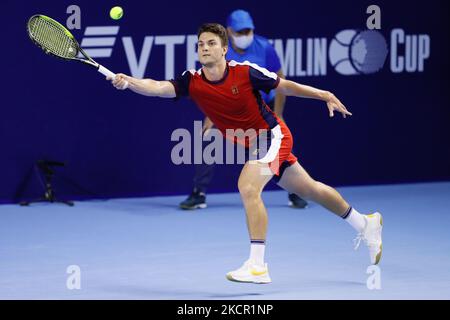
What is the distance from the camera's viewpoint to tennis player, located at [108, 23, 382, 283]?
791 cm

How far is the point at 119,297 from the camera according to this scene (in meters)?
7.66

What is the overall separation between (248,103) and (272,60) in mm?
2827

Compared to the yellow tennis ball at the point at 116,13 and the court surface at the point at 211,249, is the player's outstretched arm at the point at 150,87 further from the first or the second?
the yellow tennis ball at the point at 116,13

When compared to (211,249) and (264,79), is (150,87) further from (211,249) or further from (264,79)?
(211,249)

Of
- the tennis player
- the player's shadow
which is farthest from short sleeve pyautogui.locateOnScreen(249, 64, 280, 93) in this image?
the player's shadow

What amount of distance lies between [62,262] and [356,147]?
4712 millimetres

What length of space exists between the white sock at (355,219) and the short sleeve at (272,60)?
2.74 metres

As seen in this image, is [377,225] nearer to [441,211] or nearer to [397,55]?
[441,211]

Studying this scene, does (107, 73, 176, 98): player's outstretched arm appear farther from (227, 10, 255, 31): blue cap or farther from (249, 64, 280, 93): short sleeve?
(227, 10, 255, 31): blue cap

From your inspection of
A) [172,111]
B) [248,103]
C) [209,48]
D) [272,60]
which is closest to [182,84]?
[209,48]

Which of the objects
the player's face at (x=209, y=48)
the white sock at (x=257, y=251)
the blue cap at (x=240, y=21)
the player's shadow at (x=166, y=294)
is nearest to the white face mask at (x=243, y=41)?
the blue cap at (x=240, y=21)

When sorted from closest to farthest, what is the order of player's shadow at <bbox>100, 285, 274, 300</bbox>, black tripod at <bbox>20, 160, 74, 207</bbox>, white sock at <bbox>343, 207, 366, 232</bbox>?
1. player's shadow at <bbox>100, 285, 274, 300</bbox>
2. white sock at <bbox>343, 207, 366, 232</bbox>
3. black tripod at <bbox>20, 160, 74, 207</bbox>

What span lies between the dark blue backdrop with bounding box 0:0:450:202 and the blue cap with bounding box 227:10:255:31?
0.80 meters

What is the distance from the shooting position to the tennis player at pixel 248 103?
26.0 feet
